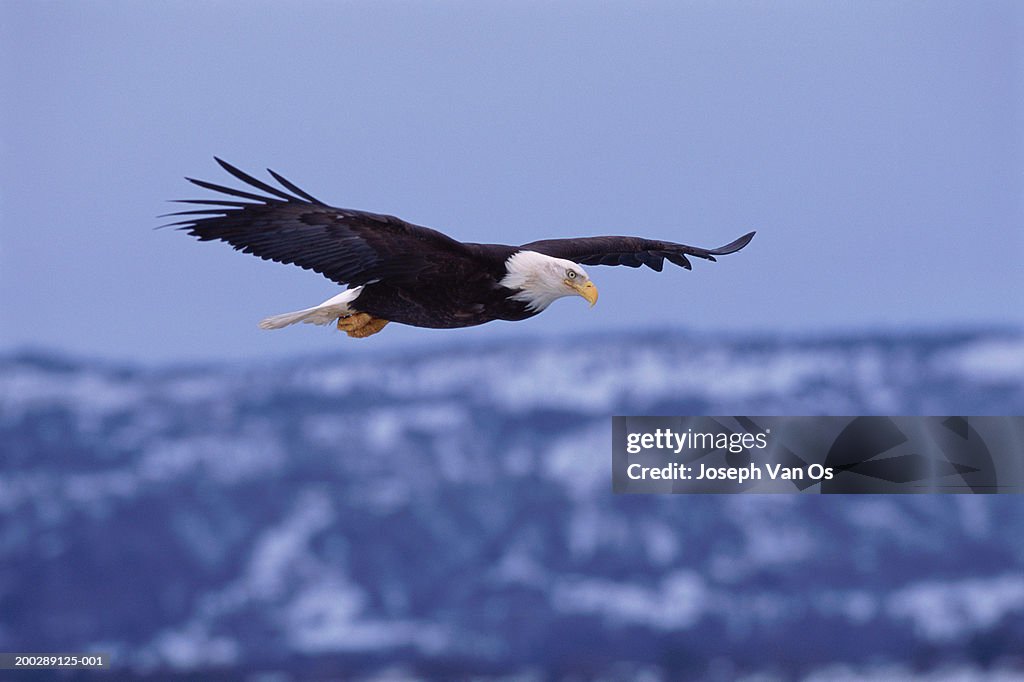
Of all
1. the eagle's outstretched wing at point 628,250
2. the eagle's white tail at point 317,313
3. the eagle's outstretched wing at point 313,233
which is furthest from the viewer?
the eagle's outstretched wing at point 628,250

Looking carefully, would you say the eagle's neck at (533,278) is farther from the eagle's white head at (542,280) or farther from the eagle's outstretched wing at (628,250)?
the eagle's outstretched wing at (628,250)

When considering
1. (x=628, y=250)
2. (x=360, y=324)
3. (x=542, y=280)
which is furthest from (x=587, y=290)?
(x=360, y=324)

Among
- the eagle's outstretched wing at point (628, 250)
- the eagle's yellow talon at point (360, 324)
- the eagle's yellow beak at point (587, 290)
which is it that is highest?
the eagle's outstretched wing at point (628, 250)

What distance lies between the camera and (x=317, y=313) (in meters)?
4.23

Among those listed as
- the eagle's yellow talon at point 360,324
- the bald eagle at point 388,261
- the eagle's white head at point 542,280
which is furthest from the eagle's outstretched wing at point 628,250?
the eagle's yellow talon at point 360,324

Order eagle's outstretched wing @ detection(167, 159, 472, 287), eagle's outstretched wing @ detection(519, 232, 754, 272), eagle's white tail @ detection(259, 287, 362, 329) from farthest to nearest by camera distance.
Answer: eagle's outstretched wing @ detection(519, 232, 754, 272) → eagle's white tail @ detection(259, 287, 362, 329) → eagle's outstretched wing @ detection(167, 159, 472, 287)

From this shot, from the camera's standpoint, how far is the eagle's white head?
160 inches

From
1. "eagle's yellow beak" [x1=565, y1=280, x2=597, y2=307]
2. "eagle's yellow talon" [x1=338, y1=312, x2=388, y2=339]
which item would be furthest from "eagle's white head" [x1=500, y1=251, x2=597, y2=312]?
"eagle's yellow talon" [x1=338, y1=312, x2=388, y2=339]

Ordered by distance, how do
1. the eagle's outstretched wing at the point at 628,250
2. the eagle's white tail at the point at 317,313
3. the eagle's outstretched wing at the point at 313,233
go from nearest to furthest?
the eagle's outstretched wing at the point at 313,233 < the eagle's white tail at the point at 317,313 < the eagle's outstretched wing at the point at 628,250

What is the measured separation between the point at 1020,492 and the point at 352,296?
290 centimetres

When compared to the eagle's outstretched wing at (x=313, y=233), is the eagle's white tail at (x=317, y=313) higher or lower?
lower

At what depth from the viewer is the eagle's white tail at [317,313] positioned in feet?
13.8

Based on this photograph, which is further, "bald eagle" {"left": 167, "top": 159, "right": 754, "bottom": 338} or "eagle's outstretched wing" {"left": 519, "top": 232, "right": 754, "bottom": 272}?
"eagle's outstretched wing" {"left": 519, "top": 232, "right": 754, "bottom": 272}

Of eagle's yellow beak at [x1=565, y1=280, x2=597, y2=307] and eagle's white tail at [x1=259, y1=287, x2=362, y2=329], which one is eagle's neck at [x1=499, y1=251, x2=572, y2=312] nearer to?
eagle's yellow beak at [x1=565, y1=280, x2=597, y2=307]
